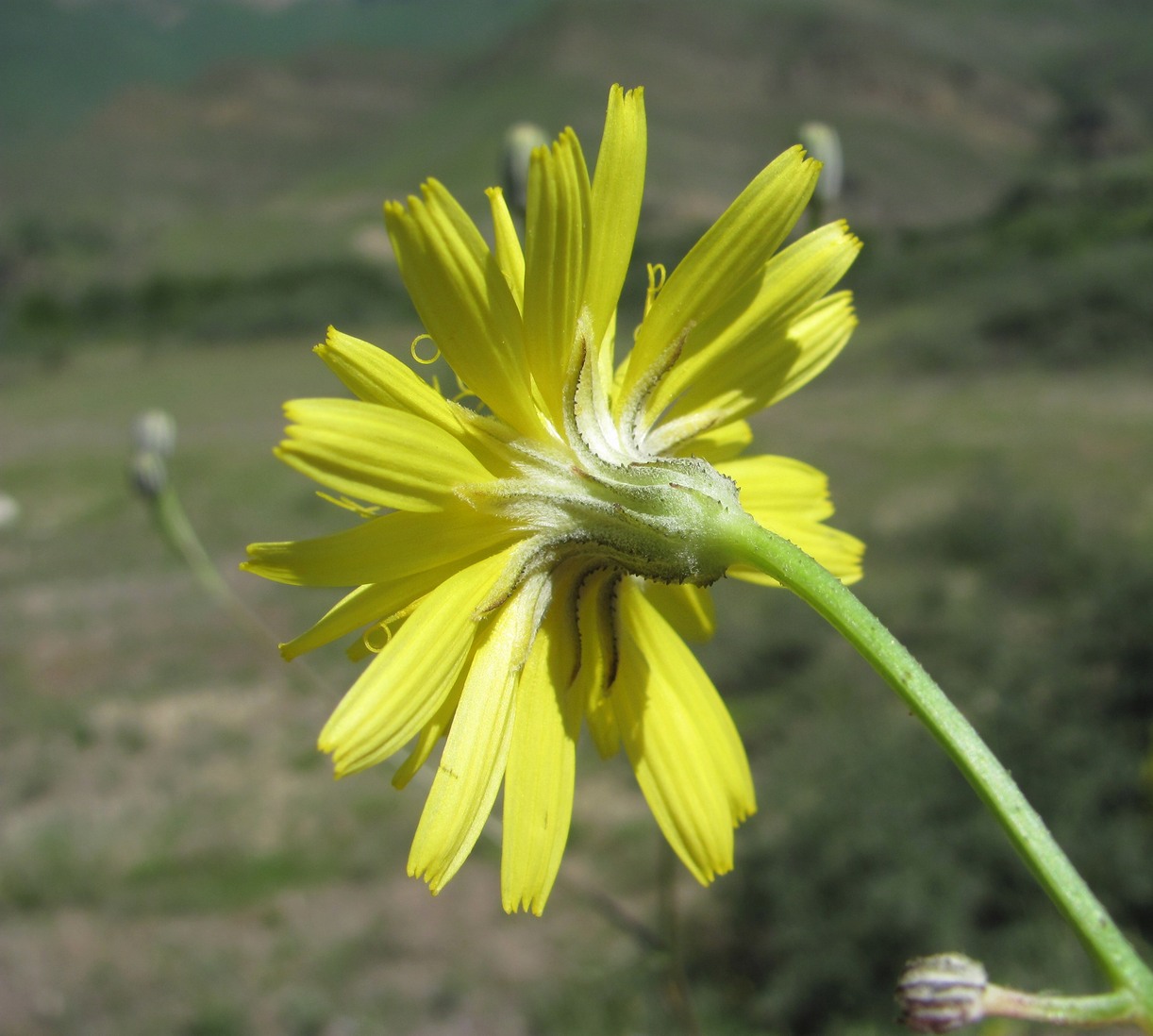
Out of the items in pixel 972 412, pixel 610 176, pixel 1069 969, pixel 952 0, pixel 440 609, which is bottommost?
pixel 1069 969

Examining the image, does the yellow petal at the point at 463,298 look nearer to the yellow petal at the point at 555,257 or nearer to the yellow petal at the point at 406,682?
the yellow petal at the point at 555,257

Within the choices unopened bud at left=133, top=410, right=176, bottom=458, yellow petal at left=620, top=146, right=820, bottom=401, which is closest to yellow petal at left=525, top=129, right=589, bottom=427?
yellow petal at left=620, top=146, right=820, bottom=401

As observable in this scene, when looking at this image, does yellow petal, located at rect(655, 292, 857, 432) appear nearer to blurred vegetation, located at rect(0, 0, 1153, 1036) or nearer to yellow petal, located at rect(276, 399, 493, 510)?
yellow petal, located at rect(276, 399, 493, 510)

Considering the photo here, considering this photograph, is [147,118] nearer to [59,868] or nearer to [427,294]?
[59,868]

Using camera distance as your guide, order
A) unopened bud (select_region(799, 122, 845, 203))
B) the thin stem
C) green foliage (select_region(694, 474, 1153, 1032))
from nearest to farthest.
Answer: the thin stem < unopened bud (select_region(799, 122, 845, 203)) < green foliage (select_region(694, 474, 1153, 1032))

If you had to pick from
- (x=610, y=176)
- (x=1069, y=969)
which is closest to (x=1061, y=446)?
(x=1069, y=969)
